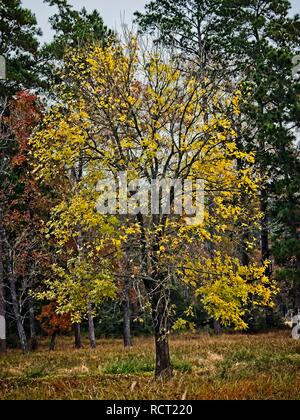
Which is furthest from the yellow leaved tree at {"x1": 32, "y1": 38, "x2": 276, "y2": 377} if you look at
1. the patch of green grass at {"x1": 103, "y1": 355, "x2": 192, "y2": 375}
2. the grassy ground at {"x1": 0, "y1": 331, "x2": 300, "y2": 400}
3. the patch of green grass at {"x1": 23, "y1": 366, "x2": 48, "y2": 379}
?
the patch of green grass at {"x1": 23, "y1": 366, "x2": 48, "y2": 379}

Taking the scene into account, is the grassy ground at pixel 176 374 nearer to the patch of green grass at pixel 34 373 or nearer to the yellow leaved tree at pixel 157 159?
the patch of green grass at pixel 34 373

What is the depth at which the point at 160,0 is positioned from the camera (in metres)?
22.4

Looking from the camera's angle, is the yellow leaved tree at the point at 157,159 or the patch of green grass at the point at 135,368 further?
the patch of green grass at the point at 135,368

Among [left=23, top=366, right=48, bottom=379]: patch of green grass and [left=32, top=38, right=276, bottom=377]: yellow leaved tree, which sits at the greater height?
[left=32, top=38, right=276, bottom=377]: yellow leaved tree

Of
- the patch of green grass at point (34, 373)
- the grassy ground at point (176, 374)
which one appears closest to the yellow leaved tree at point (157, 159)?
the grassy ground at point (176, 374)

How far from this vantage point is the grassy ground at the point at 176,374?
8.30 meters

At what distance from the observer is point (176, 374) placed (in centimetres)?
1094

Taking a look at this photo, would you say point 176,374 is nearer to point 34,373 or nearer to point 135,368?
point 135,368

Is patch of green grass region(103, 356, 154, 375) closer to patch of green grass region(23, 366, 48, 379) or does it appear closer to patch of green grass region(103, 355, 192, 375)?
patch of green grass region(103, 355, 192, 375)

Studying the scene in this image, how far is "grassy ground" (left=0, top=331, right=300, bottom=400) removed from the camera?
8305 millimetres

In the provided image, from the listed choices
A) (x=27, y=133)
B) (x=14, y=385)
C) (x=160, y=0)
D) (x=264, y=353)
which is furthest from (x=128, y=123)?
(x=160, y=0)

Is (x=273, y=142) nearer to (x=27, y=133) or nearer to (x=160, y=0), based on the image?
(x=160, y=0)

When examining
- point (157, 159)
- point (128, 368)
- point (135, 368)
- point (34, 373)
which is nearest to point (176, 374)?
point (135, 368)

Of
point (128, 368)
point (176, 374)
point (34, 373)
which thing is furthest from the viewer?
point (34, 373)
